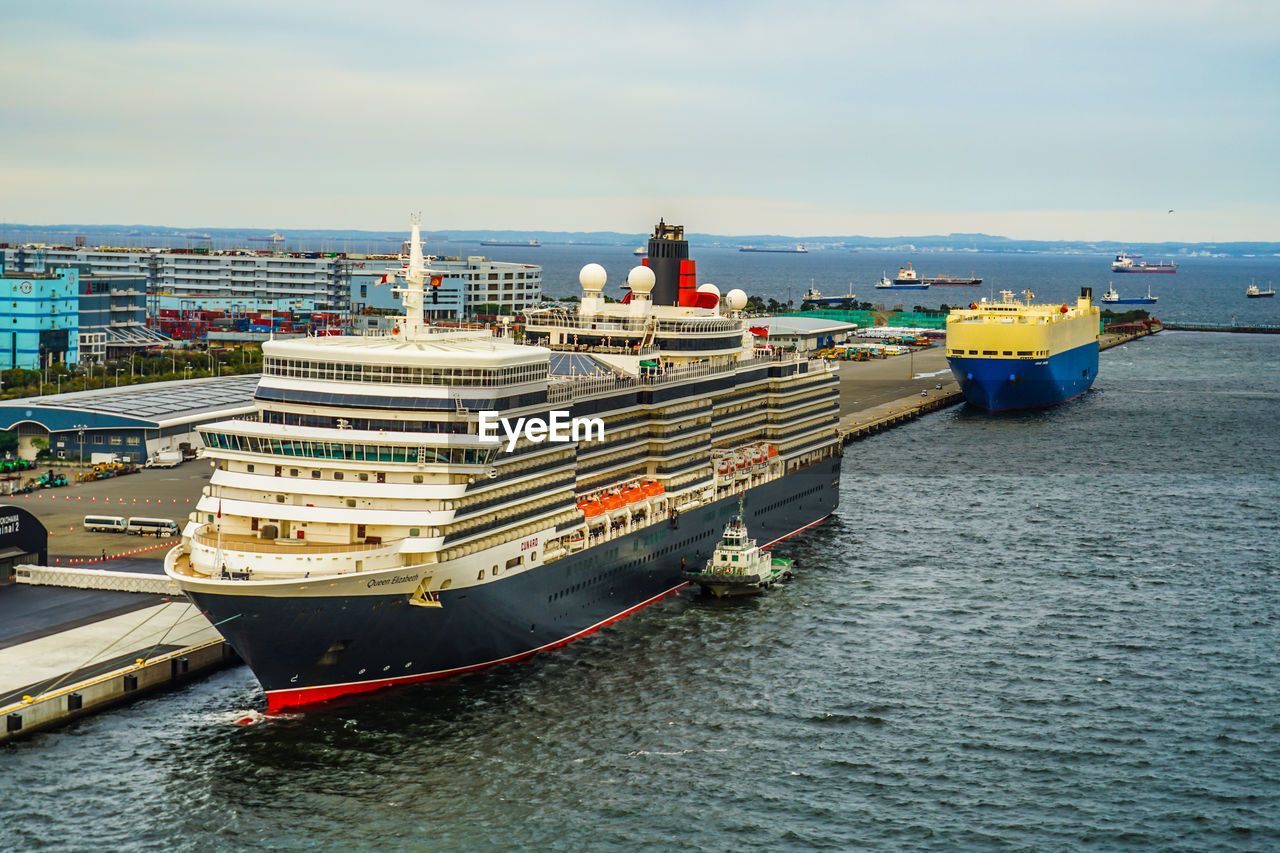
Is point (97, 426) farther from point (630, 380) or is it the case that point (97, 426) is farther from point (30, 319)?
point (30, 319)

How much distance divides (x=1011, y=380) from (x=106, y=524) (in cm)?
8738

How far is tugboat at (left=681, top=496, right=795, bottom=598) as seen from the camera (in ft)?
188

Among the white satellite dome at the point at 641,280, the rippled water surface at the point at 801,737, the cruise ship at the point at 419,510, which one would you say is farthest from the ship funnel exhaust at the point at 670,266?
the rippled water surface at the point at 801,737

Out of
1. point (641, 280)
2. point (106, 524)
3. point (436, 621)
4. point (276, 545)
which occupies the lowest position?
point (436, 621)

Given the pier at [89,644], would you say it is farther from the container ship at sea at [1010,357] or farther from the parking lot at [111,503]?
the container ship at sea at [1010,357]

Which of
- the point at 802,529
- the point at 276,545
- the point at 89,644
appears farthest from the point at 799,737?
the point at 802,529

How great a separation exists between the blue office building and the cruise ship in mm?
74704

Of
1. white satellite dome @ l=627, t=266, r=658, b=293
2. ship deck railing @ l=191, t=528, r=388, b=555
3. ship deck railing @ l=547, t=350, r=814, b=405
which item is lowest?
ship deck railing @ l=191, t=528, r=388, b=555

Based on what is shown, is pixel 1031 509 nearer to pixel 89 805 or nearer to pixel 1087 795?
pixel 1087 795

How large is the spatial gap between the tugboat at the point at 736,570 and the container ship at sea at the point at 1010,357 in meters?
69.1

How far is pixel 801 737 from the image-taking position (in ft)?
137

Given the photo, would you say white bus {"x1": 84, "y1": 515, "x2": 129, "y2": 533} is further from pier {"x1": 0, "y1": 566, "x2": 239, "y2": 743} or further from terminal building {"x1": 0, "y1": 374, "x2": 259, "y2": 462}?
terminal building {"x1": 0, "y1": 374, "x2": 259, "y2": 462}

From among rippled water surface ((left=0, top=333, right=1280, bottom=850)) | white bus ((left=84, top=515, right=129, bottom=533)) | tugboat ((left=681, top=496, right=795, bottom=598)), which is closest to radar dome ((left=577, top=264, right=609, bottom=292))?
tugboat ((left=681, top=496, right=795, bottom=598))

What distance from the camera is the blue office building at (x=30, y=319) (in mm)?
112688
